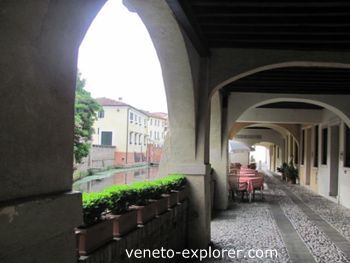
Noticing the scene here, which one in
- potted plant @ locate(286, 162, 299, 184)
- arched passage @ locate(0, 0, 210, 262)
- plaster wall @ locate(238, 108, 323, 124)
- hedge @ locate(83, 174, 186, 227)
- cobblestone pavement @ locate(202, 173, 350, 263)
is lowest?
cobblestone pavement @ locate(202, 173, 350, 263)

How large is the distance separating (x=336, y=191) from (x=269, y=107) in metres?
3.33

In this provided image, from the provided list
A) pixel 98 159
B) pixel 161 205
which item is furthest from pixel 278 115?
pixel 161 205

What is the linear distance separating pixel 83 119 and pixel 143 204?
Result: 5.97 m

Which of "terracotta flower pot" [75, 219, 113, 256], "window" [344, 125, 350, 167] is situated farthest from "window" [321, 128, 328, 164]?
"terracotta flower pot" [75, 219, 113, 256]

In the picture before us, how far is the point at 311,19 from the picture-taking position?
4.71 m

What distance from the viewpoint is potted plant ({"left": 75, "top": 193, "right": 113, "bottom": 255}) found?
7.93 ft

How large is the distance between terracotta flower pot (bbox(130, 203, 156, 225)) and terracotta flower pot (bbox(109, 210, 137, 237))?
125 millimetres

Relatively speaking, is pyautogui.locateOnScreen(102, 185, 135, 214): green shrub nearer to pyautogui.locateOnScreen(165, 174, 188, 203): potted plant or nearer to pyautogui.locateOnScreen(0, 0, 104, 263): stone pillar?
pyautogui.locateOnScreen(0, 0, 104, 263): stone pillar

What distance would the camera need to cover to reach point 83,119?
9422 mm

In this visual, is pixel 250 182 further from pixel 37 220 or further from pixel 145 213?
pixel 37 220

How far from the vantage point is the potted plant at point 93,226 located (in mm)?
2416

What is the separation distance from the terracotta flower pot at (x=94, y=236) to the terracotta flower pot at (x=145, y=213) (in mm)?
711

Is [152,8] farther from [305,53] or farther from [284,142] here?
[284,142]

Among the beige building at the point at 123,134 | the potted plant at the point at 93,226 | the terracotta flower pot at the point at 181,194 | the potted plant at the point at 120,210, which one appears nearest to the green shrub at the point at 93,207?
the potted plant at the point at 93,226
